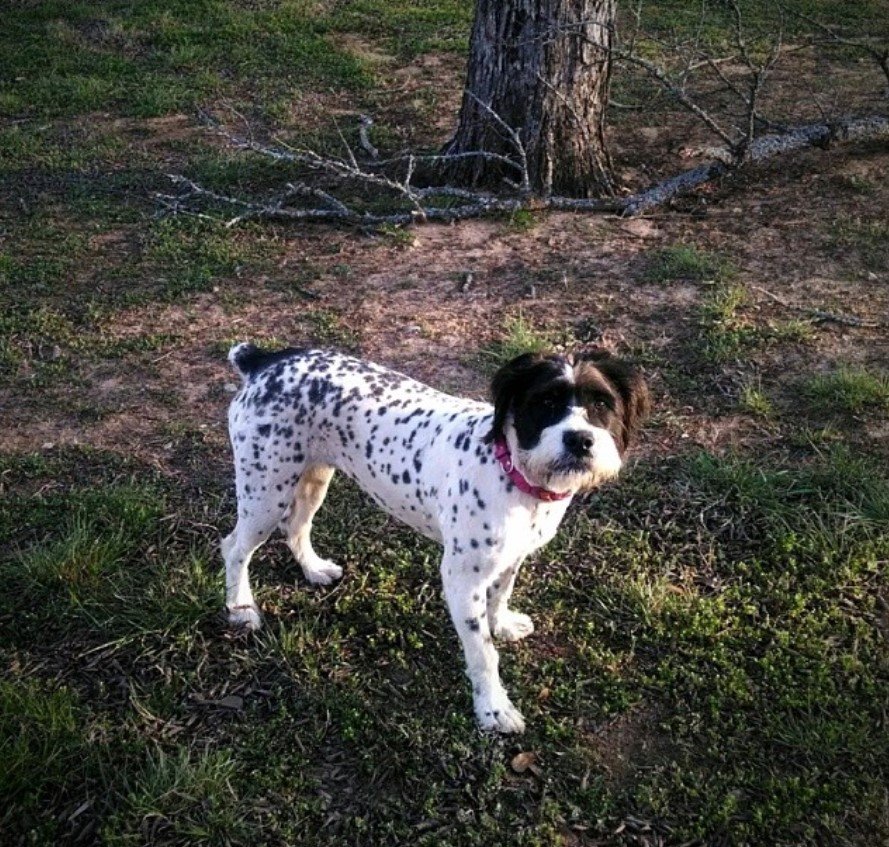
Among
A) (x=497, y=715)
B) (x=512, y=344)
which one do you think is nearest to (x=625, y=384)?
(x=497, y=715)

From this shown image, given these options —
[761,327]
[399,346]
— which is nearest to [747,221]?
[761,327]

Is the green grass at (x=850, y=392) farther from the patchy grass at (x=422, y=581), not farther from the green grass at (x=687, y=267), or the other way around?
the green grass at (x=687, y=267)

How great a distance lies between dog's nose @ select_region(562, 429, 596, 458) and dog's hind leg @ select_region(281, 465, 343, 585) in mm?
1346

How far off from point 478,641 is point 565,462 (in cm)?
91

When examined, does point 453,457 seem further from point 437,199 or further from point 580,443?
point 437,199

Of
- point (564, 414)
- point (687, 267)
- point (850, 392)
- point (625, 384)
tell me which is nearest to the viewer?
point (564, 414)

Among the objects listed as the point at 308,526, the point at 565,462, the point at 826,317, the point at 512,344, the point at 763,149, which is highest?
the point at 565,462

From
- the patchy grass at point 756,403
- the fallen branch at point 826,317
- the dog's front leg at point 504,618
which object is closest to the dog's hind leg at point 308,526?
the dog's front leg at point 504,618

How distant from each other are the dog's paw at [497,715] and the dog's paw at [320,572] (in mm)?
977

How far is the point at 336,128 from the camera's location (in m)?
8.70

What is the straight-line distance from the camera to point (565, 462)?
2.86 metres

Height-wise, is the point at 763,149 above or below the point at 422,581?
above

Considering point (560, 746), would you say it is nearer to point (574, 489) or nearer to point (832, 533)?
point (574, 489)

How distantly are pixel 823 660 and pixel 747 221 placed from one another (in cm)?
425
